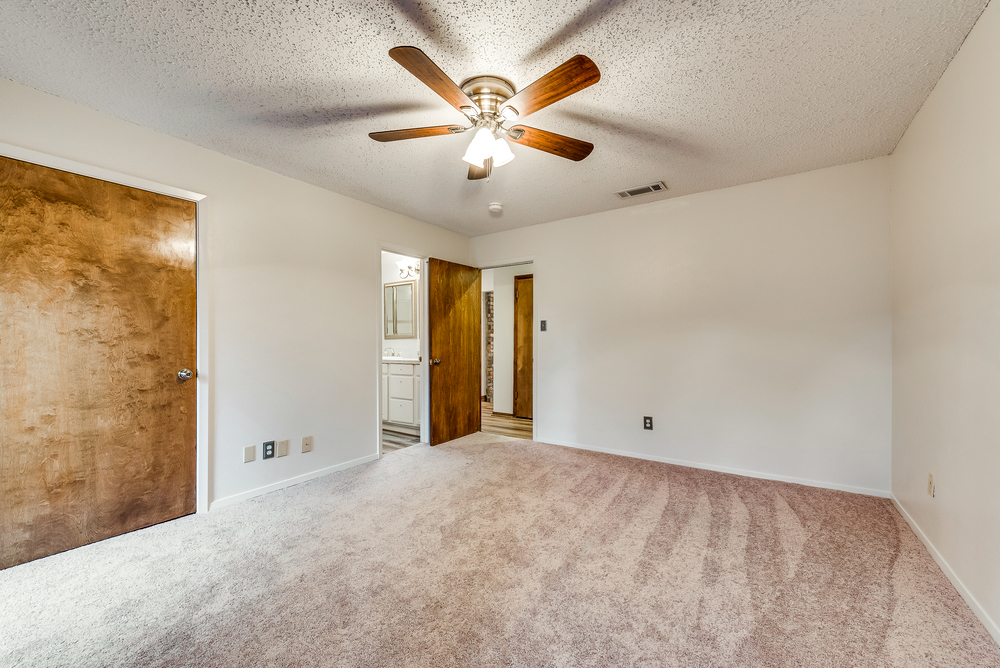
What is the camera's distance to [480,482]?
10.3 feet

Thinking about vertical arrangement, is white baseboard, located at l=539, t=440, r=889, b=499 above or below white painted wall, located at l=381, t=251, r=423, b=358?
below

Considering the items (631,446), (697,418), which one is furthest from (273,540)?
(697,418)

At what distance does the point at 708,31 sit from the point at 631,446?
3.25 meters

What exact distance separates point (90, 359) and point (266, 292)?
3.39ft

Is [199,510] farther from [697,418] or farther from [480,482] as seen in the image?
[697,418]

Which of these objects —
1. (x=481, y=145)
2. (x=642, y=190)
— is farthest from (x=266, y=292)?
(x=642, y=190)

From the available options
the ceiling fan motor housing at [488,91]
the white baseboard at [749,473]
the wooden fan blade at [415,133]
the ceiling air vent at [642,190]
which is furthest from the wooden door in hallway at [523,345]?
the wooden fan blade at [415,133]

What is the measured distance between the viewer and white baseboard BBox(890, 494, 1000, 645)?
1.50 meters

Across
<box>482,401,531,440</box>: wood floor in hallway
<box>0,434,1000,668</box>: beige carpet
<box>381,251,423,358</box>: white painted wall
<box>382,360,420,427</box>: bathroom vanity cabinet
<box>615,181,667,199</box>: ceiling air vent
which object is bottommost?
<box>482,401,531,440</box>: wood floor in hallway

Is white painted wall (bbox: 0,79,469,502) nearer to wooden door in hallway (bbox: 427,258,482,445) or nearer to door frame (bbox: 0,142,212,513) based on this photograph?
door frame (bbox: 0,142,212,513)

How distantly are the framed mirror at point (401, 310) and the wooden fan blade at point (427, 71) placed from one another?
3589mm

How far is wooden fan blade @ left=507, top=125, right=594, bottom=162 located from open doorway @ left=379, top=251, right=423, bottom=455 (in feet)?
8.94

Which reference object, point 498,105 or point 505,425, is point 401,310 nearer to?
point 505,425

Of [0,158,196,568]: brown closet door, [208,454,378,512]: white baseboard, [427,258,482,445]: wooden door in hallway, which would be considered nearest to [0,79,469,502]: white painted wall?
[208,454,378,512]: white baseboard
